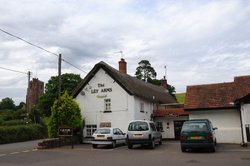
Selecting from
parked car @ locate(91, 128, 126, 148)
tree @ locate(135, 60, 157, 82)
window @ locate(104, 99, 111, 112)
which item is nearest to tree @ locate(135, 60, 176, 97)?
tree @ locate(135, 60, 157, 82)

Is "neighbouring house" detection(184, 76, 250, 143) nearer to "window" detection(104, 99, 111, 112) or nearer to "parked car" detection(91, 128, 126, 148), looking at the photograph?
"parked car" detection(91, 128, 126, 148)

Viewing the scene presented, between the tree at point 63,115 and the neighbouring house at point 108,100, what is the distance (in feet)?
8.66

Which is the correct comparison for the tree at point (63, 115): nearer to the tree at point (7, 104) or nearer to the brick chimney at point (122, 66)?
the brick chimney at point (122, 66)

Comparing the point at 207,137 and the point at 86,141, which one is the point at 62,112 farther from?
the point at 207,137

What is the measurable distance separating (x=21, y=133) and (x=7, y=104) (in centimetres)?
6091

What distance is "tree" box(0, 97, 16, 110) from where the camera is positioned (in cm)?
9086

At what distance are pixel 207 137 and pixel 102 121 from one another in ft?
45.7

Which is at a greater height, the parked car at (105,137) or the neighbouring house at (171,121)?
the neighbouring house at (171,121)

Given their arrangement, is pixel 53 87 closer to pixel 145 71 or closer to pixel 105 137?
pixel 145 71

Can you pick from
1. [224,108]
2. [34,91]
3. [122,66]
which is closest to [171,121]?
[224,108]

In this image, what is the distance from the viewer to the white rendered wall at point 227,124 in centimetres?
2344

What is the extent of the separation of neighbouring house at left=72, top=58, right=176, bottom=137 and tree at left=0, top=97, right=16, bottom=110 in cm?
6879

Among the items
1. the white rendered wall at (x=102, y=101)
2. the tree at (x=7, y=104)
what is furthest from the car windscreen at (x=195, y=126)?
the tree at (x=7, y=104)

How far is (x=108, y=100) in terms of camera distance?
28.6 meters
